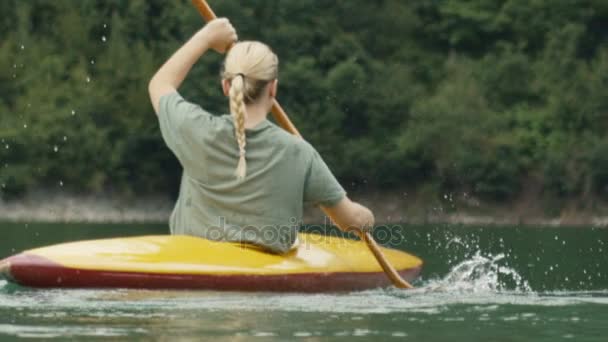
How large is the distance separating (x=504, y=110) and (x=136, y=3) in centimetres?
752

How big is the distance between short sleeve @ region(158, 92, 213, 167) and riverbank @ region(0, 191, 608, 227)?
18.9m

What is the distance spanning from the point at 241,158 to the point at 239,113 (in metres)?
0.26

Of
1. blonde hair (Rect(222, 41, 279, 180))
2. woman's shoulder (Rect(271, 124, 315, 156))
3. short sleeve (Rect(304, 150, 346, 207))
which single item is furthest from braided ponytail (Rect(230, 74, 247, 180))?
short sleeve (Rect(304, 150, 346, 207))

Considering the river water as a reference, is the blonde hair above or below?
above

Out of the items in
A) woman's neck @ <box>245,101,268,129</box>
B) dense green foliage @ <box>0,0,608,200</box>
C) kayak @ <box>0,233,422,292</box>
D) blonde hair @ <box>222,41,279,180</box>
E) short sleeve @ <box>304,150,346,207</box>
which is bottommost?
kayak @ <box>0,233,422,292</box>

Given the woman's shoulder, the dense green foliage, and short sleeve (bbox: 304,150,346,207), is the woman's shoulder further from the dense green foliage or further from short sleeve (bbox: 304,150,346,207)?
the dense green foliage

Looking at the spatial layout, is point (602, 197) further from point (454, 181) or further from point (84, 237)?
point (84, 237)


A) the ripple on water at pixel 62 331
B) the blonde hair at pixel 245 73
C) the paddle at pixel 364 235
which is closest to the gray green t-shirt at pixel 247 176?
the blonde hair at pixel 245 73

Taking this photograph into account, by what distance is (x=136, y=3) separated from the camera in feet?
99.0

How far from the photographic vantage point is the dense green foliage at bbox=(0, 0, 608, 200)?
1111 inches

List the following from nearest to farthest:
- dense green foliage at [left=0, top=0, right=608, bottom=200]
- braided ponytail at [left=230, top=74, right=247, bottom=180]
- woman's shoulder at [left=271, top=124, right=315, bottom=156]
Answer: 1. braided ponytail at [left=230, top=74, right=247, bottom=180]
2. woman's shoulder at [left=271, top=124, right=315, bottom=156]
3. dense green foliage at [left=0, top=0, right=608, bottom=200]

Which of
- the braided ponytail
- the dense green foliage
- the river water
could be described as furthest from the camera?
the dense green foliage

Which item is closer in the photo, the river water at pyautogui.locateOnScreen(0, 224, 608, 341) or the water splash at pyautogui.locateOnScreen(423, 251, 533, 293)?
the river water at pyautogui.locateOnScreen(0, 224, 608, 341)

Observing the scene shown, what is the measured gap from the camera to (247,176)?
23.7 feet
